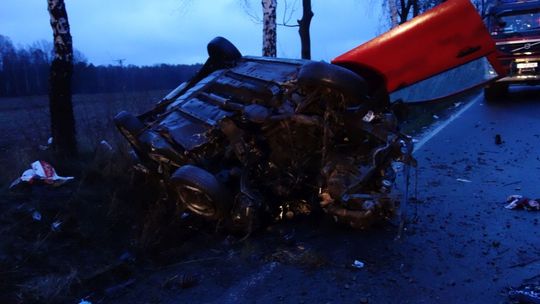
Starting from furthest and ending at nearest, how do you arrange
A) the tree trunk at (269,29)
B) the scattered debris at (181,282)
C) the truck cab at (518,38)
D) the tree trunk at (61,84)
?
the truck cab at (518,38), the tree trunk at (269,29), the tree trunk at (61,84), the scattered debris at (181,282)

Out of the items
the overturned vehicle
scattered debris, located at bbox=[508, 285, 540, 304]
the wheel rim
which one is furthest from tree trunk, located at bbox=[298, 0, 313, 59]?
scattered debris, located at bbox=[508, 285, 540, 304]

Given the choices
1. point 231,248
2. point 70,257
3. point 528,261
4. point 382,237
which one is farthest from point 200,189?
point 528,261

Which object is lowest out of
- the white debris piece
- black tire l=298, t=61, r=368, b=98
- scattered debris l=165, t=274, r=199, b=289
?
scattered debris l=165, t=274, r=199, b=289

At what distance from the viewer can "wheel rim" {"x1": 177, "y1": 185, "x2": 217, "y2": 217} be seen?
13.6ft

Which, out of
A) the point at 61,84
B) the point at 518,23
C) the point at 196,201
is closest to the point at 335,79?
the point at 196,201

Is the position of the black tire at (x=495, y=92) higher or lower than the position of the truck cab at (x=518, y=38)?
lower

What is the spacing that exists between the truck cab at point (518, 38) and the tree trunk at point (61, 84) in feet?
34.2

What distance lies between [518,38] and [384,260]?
1117 cm

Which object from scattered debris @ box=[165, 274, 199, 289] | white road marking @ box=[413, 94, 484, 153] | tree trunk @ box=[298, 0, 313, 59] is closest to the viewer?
scattered debris @ box=[165, 274, 199, 289]

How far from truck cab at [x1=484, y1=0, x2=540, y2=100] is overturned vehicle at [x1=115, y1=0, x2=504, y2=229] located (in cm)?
959

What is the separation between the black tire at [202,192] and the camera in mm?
3986

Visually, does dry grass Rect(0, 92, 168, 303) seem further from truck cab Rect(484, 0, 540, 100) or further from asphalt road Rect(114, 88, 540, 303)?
truck cab Rect(484, 0, 540, 100)

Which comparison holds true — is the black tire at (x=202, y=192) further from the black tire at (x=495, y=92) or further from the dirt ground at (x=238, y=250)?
the black tire at (x=495, y=92)

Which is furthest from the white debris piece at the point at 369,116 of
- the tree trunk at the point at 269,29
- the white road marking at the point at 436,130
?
the tree trunk at the point at 269,29
